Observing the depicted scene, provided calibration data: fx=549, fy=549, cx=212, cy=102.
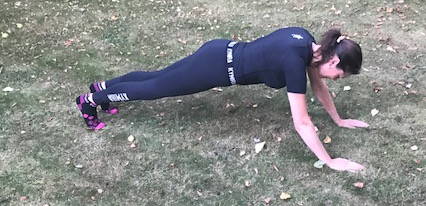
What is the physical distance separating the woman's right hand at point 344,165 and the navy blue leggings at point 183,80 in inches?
34.4

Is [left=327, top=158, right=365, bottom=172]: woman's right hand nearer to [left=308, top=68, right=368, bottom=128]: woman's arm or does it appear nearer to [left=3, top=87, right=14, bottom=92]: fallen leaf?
[left=308, top=68, right=368, bottom=128]: woman's arm

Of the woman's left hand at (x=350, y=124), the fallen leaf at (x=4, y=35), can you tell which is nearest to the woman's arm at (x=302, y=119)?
the woman's left hand at (x=350, y=124)

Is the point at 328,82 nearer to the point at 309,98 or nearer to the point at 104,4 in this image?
the point at 309,98

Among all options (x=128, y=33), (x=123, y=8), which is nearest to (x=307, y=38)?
(x=128, y=33)

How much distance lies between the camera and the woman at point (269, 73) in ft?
10.8

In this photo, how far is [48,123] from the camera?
438cm

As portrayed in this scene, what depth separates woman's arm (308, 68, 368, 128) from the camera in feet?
12.3

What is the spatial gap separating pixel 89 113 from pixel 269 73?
1495 millimetres

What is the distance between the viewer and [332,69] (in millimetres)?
3289

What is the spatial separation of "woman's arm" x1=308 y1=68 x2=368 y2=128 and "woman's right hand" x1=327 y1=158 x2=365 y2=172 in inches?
18.4

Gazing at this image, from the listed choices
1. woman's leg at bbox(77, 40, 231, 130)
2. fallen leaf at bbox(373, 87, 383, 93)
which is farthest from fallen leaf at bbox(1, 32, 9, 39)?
fallen leaf at bbox(373, 87, 383, 93)

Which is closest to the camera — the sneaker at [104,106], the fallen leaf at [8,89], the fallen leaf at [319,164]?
the fallen leaf at [319,164]

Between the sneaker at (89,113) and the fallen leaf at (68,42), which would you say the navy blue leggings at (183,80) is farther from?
the fallen leaf at (68,42)

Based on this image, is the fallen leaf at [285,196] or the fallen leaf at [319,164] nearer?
the fallen leaf at [285,196]
